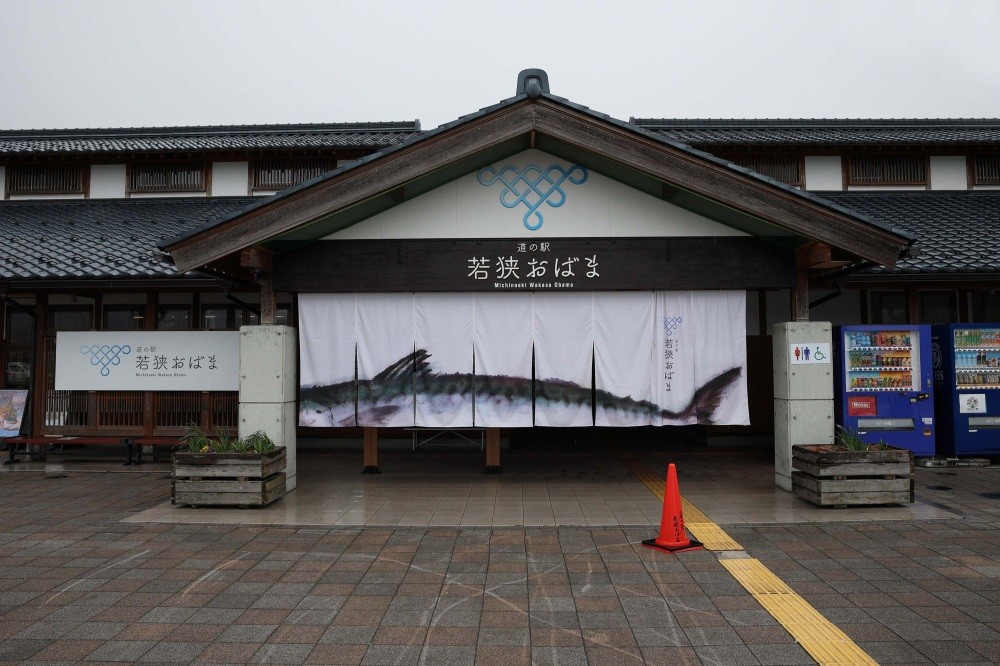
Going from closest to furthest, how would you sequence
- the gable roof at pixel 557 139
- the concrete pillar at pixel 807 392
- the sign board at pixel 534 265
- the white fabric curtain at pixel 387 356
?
the gable roof at pixel 557 139 → the concrete pillar at pixel 807 392 → the sign board at pixel 534 265 → the white fabric curtain at pixel 387 356

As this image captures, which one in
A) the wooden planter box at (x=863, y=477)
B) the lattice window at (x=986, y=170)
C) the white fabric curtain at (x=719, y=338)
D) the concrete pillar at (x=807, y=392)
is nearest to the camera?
the wooden planter box at (x=863, y=477)

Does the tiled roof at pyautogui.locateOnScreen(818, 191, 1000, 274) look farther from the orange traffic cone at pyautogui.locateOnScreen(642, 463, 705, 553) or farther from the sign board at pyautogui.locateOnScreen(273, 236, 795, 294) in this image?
the orange traffic cone at pyautogui.locateOnScreen(642, 463, 705, 553)

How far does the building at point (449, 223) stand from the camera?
8.05 metres

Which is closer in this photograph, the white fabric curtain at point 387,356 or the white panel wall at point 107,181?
the white fabric curtain at point 387,356

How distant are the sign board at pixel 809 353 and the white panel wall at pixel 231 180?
12.4 meters

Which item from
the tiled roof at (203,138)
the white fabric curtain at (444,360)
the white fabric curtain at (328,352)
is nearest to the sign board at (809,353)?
the white fabric curtain at (444,360)

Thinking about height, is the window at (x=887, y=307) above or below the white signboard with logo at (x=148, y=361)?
above

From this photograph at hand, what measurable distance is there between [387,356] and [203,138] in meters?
10.9

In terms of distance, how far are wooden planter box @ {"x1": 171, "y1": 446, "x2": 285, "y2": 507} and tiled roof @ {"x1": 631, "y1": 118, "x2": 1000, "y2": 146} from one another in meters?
11.0

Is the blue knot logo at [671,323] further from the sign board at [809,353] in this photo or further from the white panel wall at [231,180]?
the white panel wall at [231,180]

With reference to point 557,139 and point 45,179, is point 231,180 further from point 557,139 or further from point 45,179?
point 557,139

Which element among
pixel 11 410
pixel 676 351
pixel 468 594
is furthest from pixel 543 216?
pixel 11 410

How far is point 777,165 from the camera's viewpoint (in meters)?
14.6

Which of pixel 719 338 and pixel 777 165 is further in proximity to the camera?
pixel 777 165
